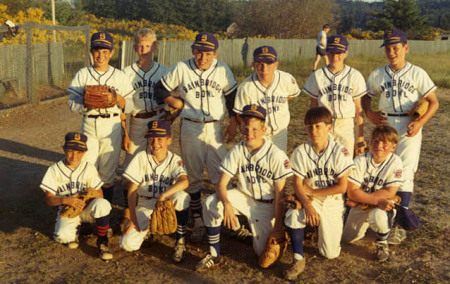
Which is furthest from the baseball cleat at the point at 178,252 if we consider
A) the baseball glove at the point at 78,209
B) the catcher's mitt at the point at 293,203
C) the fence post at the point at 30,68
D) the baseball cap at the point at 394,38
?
the fence post at the point at 30,68

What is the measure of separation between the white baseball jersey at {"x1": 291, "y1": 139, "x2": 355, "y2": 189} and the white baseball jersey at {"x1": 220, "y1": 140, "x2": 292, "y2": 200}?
15cm

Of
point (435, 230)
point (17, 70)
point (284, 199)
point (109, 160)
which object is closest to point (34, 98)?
point (17, 70)

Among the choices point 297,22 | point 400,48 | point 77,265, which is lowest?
point 77,265

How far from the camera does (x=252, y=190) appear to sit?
441 centimetres

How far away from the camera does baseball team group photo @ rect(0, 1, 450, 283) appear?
4.18 m

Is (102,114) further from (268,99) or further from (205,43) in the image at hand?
(268,99)

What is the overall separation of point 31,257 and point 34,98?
26.4 ft

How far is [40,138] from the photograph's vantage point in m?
8.98

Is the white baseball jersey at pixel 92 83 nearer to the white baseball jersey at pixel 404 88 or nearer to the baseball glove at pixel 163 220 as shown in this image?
the baseball glove at pixel 163 220

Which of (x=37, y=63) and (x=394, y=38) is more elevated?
(x=394, y=38)

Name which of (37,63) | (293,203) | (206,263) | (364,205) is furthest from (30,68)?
(364,205)

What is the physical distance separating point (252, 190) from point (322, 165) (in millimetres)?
702

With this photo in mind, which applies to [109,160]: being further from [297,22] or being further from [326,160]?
[297,22]

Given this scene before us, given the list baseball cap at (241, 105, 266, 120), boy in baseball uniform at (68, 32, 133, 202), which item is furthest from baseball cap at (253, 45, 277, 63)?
boy in baseball uniform at (68, 32, 133, 202)
